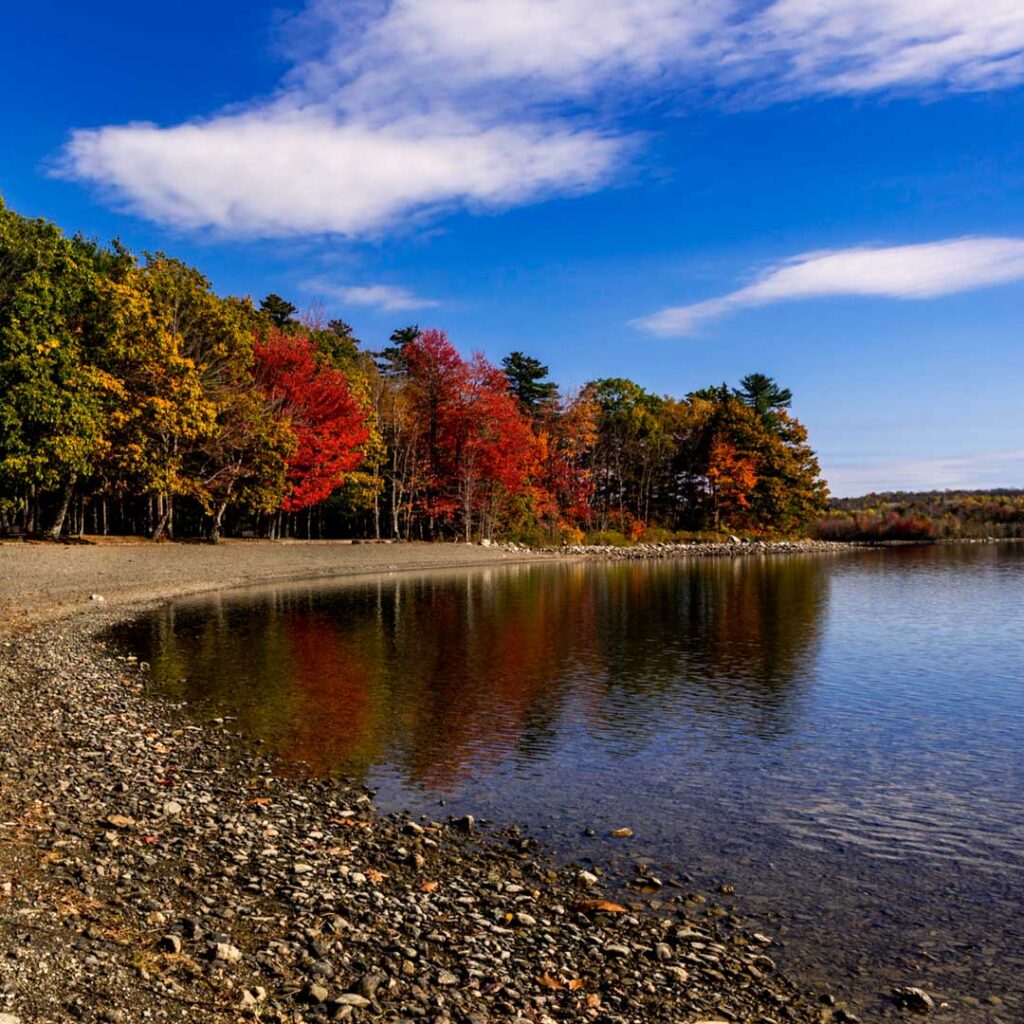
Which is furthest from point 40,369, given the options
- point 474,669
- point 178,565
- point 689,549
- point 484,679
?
point 689,549

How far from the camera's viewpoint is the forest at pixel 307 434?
44625mm

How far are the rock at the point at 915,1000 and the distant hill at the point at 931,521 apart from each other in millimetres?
127365

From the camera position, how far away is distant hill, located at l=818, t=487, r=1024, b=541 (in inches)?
5012

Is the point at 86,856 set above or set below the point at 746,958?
above

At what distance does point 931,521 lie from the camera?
132375 mm

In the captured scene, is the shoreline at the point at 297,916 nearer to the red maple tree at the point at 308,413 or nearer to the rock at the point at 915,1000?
the rock at the point at 915,1000

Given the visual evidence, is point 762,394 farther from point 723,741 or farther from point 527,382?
point 723,741

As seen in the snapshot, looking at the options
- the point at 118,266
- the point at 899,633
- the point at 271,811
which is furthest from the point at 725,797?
the point at 118,266

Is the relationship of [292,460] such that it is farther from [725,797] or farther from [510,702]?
[725,797]

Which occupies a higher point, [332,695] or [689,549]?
[689,549]

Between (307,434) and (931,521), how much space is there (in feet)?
356

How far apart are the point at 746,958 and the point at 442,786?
626cm

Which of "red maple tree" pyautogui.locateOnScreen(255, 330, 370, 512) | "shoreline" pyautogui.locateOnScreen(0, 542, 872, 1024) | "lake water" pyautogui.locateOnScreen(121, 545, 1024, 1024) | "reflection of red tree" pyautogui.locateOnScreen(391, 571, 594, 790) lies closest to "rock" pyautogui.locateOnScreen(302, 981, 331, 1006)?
"shoreline" pyautogui.locateOnScreen(0, 542, 872, 1024)

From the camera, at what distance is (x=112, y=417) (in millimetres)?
49031
